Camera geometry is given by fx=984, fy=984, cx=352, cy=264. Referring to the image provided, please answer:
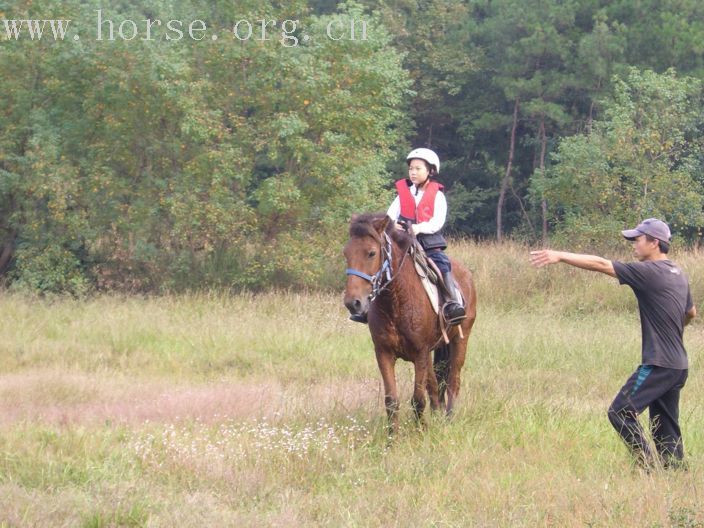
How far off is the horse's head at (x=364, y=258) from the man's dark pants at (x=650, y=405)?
84.6 inches

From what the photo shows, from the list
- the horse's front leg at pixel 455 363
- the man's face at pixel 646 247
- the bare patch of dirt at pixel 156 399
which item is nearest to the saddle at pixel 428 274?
the horse's front leg at pixel 455 363

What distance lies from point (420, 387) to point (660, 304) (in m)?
2.54

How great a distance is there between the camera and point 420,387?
913 cm

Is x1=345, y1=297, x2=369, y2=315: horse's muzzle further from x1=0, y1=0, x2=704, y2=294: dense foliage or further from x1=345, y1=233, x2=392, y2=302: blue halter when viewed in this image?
x1=0, y1=0, x2=704, y2=294: dense foliage

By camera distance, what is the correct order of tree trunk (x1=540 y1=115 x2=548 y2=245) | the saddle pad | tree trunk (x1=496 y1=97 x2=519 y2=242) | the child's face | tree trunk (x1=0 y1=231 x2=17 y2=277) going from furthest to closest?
tree trunk (x1=496 y1=97 x2=519 y2=242) < tree trunk (x1=540 y1=115 x2=548 y2=245) < tree trunk (x1=0 y1=231 x2=17 y2=277) < the child's face < the saddle pad

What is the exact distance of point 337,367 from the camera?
1300 cm

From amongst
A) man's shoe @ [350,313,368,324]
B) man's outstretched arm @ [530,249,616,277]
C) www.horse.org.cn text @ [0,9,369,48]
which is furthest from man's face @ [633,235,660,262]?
www.horse.org.cn text @ [0,9,369,48]

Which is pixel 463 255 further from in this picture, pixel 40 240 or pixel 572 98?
pixel 572 98

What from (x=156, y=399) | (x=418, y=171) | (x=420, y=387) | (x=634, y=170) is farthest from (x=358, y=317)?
(x=634, y=170)

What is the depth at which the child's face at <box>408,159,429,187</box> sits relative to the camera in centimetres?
962

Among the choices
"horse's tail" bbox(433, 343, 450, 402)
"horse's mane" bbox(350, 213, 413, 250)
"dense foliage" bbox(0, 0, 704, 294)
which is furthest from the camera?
"dense foliage" bbox(0, 0, 704, 294)

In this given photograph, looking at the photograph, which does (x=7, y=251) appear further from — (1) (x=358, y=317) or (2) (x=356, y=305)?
(2) (x=356, y=305)

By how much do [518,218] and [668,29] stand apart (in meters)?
9.79

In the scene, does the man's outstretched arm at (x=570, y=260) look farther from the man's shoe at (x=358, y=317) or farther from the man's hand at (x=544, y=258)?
the man's shoe at (x=358, y=317)
